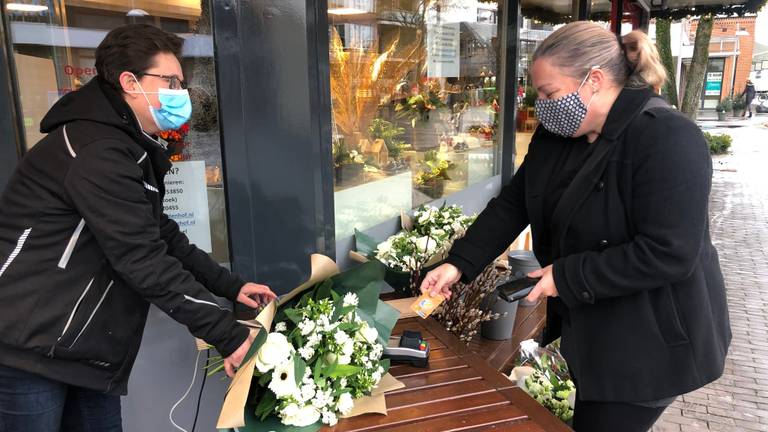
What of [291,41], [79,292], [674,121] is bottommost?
[79,292]

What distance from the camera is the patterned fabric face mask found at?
66.5 inches

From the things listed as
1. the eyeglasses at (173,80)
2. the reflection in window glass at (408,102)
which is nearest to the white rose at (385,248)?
the reflection in window glass at (408,102)

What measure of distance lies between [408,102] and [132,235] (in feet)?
10.0

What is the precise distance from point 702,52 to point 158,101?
13937 mm

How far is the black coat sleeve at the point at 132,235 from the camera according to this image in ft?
4.82

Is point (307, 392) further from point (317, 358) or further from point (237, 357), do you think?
point (237, 357)

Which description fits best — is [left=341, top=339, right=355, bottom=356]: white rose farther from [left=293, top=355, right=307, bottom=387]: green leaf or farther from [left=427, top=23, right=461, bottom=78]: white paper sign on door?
[left=427, top=23, right=461, bottom=78]: white paper sign on door

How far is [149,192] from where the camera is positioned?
1.68m

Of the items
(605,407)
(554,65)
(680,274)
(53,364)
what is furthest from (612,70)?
(53,364)

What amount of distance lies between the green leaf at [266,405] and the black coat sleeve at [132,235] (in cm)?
18

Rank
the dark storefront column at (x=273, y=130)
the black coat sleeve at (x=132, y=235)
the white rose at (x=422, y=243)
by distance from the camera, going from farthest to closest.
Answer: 1. the white rose at (x=422, y=243)
2. the dark storefront column at (x=273, y=130)
3. the black coat sleeve at (x=132, y=235)

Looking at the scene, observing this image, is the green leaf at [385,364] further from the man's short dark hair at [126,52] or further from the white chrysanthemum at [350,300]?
the man's short dark hair at [126,52]

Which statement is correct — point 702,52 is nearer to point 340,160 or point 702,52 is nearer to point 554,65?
point 340,160

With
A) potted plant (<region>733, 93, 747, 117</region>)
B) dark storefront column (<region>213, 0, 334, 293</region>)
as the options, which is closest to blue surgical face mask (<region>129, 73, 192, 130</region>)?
dark storefront column (<region>213, 0, 334, 293</region>)
